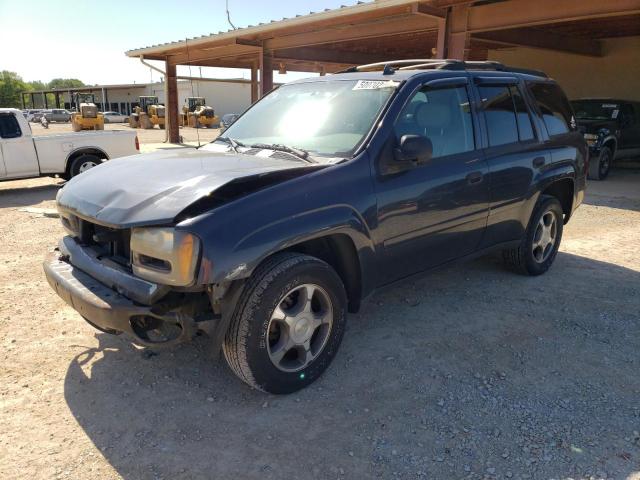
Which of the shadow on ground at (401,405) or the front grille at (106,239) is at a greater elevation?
the front grille at (106,239)

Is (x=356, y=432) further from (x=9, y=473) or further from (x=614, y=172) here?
(x=614, y=172)

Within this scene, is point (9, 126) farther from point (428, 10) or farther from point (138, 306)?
point (138, 306)

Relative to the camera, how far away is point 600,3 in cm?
964

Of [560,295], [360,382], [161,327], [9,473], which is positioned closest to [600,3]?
[560,295]

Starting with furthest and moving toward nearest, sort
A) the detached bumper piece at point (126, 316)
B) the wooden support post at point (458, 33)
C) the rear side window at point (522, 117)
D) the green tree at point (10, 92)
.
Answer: the green tree at point (10, 92) < the wooden support post at point (458, 33) < the rear side window at point (522, 117) < the detached bumper piece at point (126, 316)

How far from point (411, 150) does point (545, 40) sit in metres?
13.3

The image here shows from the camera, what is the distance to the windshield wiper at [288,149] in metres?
3.37

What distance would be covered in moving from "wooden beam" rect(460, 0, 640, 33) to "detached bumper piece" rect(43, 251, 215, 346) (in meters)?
10.2

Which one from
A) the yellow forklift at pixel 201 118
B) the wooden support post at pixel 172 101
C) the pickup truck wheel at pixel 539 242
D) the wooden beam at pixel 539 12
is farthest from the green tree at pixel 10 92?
the pickup truck wheel at pixel 539 242

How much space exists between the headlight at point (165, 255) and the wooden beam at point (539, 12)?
10098mm

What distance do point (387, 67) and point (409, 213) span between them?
126 cm

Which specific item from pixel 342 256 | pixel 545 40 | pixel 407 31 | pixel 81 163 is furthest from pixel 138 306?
pixel 545 40

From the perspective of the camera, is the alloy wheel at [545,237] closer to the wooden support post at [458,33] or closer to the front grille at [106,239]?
the front grille at [106,239]

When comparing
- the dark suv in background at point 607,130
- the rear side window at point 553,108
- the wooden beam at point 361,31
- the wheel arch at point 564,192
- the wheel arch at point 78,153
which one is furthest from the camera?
the wooden beam at point 361,31
